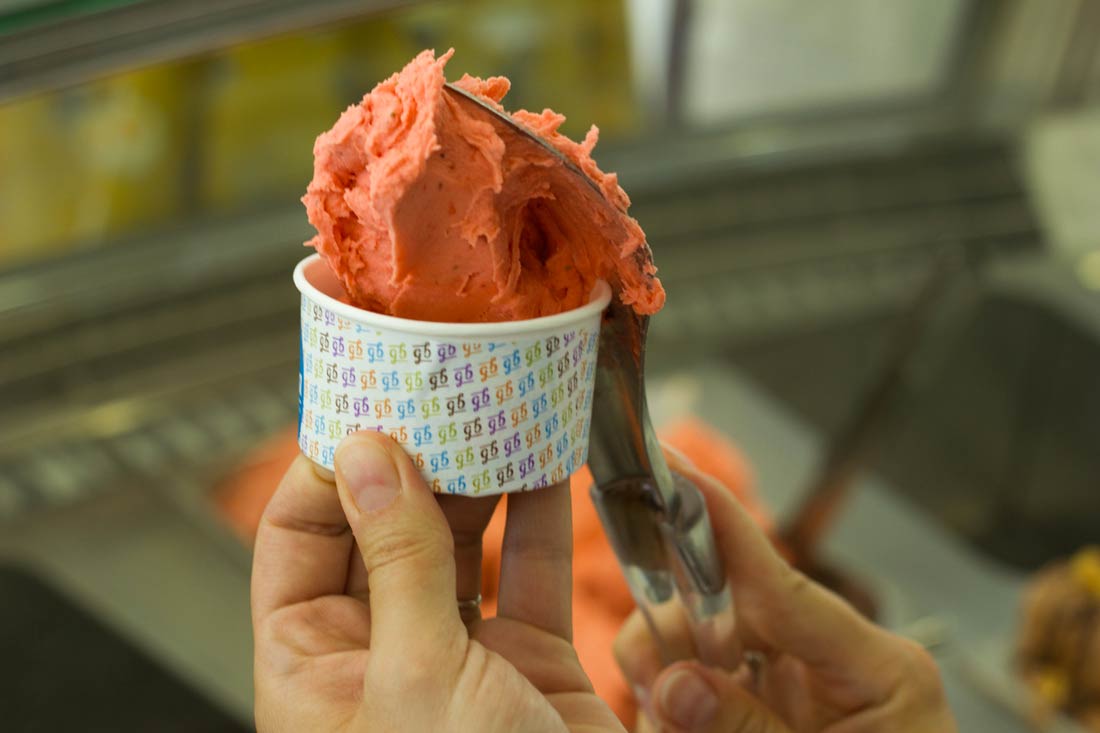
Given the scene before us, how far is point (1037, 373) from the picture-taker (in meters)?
1.58

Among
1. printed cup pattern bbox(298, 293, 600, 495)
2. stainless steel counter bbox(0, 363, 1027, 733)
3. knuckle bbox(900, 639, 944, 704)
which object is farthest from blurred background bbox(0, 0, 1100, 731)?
printed cup pattern bbox(298, 293, 600, 495)

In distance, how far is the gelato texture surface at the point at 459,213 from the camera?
0.54 metres

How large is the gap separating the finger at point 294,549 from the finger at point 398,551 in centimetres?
9

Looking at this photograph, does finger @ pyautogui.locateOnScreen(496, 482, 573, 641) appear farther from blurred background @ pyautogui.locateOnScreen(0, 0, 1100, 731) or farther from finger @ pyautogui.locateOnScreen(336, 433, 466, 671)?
blurred background @ pyautogui.locateOnScreen(0, 0, 1100, 731)

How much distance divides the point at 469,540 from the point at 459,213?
9.0 inches

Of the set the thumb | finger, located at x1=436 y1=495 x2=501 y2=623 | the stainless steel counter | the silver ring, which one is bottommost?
the stainless steel counter

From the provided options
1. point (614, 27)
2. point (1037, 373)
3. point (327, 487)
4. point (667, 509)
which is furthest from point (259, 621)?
point (1037, 373)

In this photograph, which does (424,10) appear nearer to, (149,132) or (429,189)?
(149,132)

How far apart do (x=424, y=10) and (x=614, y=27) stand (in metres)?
0.35

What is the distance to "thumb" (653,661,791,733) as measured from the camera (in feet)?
2.39

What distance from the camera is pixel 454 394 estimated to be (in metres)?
0.54

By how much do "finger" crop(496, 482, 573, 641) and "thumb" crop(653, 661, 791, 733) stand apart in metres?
0.11

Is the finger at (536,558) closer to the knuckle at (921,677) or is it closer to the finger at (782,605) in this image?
the finger at (782,605)

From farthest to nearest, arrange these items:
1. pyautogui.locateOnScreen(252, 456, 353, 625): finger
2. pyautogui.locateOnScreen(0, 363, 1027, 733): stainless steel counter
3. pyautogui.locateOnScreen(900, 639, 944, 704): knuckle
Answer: pyautogui.locateOnScreen(0, 363, 1027, 733): stainless steel counter, pyautogui.locateOnScreen(900, 639, 944, 704): knuckle, pyautogui.locateOnScreen(252, 456, 353, 625): finger
